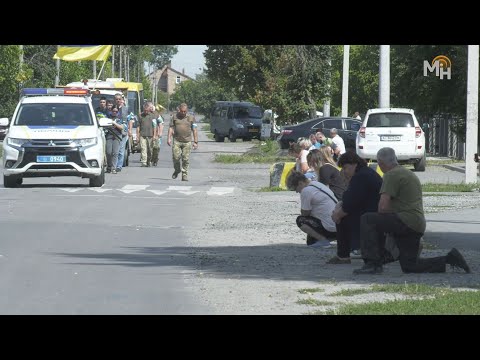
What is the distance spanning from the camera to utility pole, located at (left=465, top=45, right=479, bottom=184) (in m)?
29.8

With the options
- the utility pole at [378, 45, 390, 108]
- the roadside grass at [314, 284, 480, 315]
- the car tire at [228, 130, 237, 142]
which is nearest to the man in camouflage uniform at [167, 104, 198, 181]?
the utility pole at [378, 45, 390, 108]

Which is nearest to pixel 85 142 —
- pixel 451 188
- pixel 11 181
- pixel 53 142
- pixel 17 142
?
pixel 53 142

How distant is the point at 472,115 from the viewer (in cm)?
3034

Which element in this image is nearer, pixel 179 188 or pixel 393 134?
pixel 179 188

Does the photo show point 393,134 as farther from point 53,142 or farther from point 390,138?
point 53,142

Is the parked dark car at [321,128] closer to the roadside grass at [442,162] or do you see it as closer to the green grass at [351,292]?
the roadside grass at [442,162]

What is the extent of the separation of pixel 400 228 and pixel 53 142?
14.5 metres

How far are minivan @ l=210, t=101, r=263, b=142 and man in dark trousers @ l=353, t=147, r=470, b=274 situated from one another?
5901 centimetres

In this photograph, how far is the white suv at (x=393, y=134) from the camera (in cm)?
3809

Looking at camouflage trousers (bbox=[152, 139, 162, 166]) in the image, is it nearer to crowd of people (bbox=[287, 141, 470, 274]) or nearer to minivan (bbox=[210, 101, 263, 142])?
crowd of people (bbox=[287, 141, 470, 274])

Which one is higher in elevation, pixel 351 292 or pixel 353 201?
pixel 353 201
